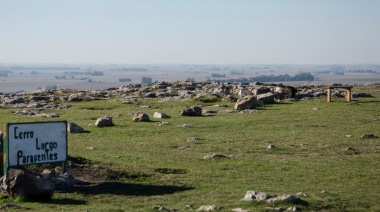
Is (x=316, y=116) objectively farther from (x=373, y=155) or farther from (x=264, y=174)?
(x=264, y=174)

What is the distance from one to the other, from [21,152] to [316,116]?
25.7 metres

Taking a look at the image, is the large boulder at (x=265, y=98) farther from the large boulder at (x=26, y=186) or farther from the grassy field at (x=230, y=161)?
the large boulder at (x=26, y=186)

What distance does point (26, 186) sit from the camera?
16609 mm

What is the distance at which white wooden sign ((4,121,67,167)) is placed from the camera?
17984 millimetres

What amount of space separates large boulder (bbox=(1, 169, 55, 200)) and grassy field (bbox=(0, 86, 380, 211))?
27cm

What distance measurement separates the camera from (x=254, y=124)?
36.6 metres

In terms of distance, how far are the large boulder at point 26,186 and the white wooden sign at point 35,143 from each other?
1269 mm

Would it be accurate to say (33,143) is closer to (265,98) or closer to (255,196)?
(255,196)

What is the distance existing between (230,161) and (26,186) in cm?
883

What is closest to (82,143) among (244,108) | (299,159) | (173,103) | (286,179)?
(299,159)

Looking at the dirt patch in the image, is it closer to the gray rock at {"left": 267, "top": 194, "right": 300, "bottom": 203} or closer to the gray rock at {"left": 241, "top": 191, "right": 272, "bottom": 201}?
the gray rock at {"left": 241, "top": 191, "right": 272, "bottom": 201}

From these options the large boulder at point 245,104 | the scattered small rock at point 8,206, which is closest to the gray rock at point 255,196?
the scattered small rock at point 8,206

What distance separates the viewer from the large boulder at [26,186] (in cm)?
1655

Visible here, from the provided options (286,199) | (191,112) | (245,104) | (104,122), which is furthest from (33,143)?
(245,104)
